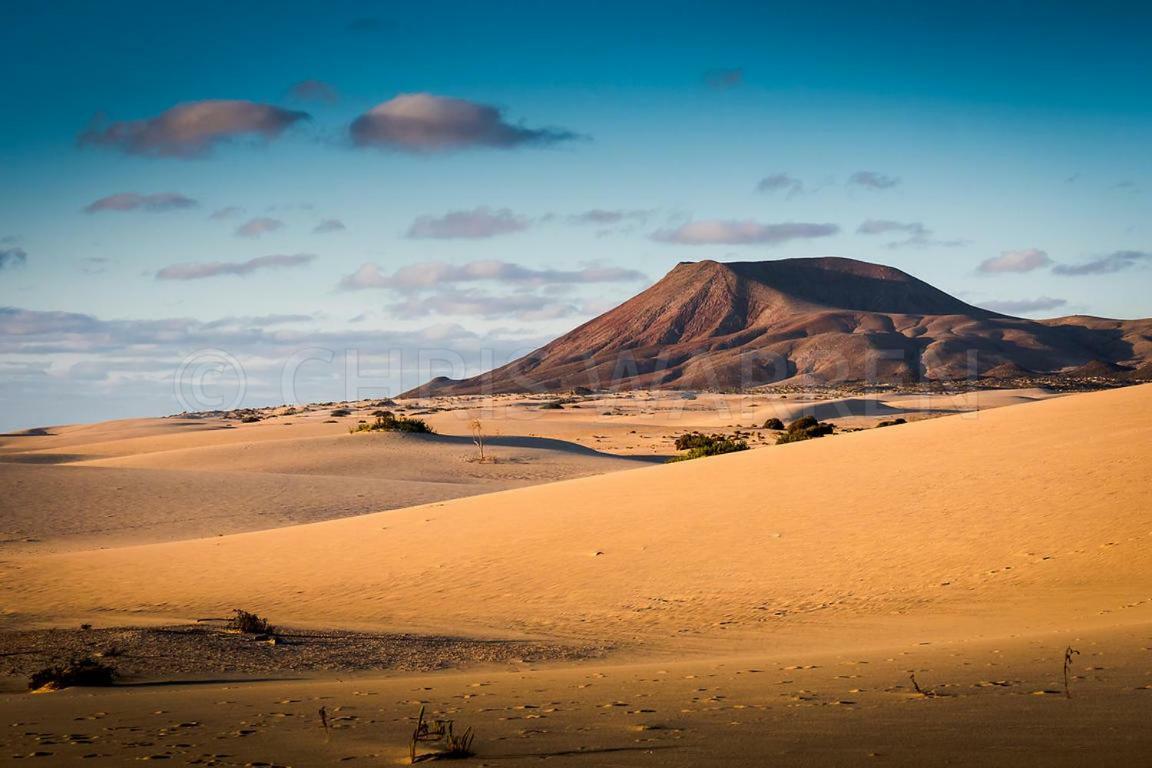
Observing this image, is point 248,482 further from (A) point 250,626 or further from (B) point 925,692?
(B) point 925,692

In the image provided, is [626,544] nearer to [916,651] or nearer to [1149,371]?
[916,651]

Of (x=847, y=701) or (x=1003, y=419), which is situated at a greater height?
(x=1003, y=419)

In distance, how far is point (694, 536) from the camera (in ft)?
51.6

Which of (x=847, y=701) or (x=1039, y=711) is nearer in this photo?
(x=1039, y=711)

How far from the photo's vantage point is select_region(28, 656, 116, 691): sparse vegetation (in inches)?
311

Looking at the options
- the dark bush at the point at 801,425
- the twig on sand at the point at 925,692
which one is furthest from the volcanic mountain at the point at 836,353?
the twig on sand at the point at 925,692

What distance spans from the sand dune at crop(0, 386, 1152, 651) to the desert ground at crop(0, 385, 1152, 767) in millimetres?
66

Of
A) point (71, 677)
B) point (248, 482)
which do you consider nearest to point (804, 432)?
point (248, 482)

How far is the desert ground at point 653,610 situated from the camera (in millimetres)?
5672

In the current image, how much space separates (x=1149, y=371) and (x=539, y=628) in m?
121

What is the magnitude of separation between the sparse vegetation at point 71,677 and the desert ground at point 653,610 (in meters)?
0.19

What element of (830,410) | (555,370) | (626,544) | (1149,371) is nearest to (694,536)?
(626,544)

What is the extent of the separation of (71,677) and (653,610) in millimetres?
6540

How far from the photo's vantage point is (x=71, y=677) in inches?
313
